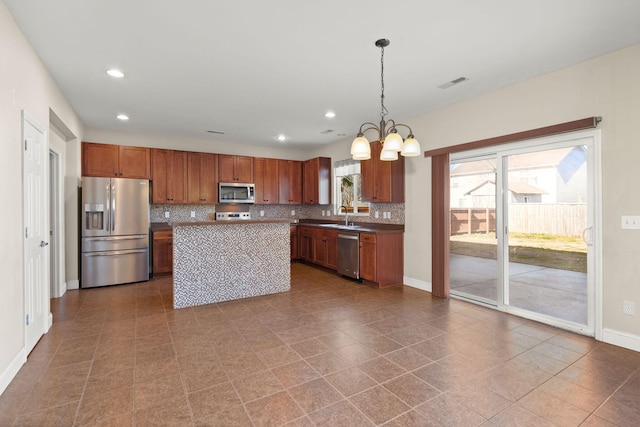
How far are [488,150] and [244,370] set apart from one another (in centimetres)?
371

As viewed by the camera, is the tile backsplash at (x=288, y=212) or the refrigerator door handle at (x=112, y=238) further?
the tile backsplash at (x=288, y=212)

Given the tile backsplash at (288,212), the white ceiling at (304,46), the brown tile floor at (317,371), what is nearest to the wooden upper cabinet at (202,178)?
the tile backsplash at (288,212)

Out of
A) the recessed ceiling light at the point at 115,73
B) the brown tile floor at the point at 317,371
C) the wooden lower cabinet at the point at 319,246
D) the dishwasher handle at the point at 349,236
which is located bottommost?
the brown tile floor at the point at 317,371

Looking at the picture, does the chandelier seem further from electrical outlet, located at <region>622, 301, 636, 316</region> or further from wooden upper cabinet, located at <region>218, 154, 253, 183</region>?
wooden upper cabinet, located at <region>218, 154, 253, 183</region>

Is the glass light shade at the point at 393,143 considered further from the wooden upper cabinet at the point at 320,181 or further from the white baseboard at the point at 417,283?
the wooden upper cabinet at the point at 320,181

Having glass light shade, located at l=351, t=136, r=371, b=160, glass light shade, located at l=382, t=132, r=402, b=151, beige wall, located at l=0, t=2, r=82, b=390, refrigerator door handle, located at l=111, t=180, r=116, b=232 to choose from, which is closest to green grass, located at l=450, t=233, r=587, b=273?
glass light shade, located at l=382, t=132, r=402, b=151

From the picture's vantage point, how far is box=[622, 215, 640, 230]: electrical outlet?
2.80m

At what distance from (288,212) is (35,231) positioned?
17.1 ft

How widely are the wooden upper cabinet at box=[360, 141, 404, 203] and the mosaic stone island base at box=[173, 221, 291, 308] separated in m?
1.63

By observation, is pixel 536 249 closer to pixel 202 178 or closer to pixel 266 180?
pixel 266 180

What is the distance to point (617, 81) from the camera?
2896 millimetres

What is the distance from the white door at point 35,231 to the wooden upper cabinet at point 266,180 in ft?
13.5

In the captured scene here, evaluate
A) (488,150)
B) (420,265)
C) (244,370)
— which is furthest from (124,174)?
(488,150)

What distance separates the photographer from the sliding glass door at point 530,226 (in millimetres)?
3250
